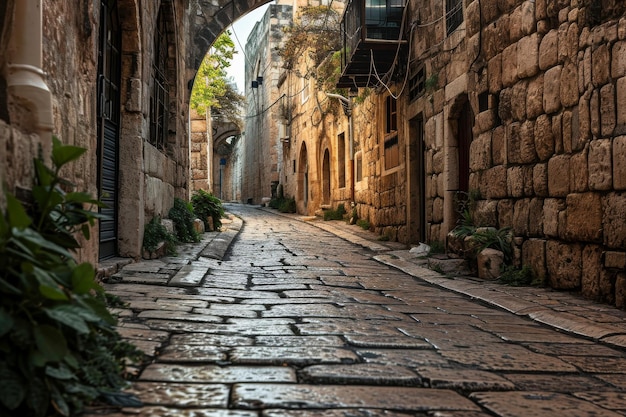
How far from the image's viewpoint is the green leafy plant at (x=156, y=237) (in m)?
6.50

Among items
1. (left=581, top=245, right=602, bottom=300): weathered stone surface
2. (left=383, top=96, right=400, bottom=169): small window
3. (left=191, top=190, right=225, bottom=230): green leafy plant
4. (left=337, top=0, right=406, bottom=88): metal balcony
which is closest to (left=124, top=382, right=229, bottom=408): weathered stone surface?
(left=581, top=245, right=602, bottom=300): weathered stone surface

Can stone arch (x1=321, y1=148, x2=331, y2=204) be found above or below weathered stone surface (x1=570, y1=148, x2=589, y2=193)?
above

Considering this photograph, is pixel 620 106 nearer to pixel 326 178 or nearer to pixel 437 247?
pixel 437 247

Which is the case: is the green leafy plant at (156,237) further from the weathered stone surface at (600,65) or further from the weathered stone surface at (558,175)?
the weathered stone surface at (600,65)

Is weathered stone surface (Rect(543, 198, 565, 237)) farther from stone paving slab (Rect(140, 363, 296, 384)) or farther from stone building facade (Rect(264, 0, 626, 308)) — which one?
stone paving slab (Rect(140, 363, 296, 384))

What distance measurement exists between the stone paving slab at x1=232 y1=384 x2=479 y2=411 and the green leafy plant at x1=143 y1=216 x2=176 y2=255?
4.56 metres

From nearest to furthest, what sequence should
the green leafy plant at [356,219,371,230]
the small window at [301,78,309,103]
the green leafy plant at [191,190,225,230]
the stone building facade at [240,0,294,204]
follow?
the green leafy plant at [191,190,225,230] < the green leafy plant at [356,219,371,230] < the small window at [301,78,309,103] < the stone building facade at [240,0,294,204]

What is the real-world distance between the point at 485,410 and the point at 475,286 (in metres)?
3.43

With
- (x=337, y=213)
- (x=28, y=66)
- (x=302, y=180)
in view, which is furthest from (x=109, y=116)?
(x=302, y=180)

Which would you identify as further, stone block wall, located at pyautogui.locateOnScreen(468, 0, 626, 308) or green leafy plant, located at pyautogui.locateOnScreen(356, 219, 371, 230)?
green leafy plant, located at pyautogui.locateOnScreen(356, 219, 371, 230)

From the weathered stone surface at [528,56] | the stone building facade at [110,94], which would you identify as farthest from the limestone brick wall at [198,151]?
the weathered stone surface at [528,56]

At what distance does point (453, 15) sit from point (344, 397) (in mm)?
6893

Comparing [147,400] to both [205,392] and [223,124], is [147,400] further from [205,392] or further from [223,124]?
[223,124]

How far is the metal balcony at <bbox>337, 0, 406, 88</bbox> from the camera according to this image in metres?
9.39
